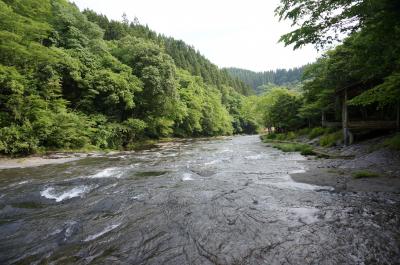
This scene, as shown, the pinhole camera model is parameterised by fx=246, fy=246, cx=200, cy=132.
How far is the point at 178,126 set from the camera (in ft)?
148

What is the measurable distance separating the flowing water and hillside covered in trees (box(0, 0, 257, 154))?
10.5 metres

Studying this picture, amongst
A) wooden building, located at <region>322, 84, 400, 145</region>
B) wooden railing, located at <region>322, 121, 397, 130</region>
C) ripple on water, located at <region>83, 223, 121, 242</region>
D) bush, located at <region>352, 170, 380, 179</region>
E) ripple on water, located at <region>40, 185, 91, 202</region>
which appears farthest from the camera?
wooden building, located at <region>322, 84, 400, 145</region>

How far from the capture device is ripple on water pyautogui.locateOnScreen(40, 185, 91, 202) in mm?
7347

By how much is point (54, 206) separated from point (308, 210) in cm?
630

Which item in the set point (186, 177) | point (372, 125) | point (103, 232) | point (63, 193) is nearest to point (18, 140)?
point (63, 193)

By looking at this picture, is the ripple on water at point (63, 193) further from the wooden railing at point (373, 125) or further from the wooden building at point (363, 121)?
Result: the wooden railing at point (373, 125)

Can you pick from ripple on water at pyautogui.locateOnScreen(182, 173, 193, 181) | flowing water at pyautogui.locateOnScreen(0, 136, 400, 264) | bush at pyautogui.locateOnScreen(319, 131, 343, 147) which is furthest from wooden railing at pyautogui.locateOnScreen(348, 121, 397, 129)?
ripple on water at pyautogui.locateOnScreen(182, 173, 193, 181)

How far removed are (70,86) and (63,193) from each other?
20125mm

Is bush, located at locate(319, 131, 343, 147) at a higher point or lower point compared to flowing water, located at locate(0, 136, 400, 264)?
higher

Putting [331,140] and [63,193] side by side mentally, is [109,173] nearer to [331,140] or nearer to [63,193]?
[63,193]

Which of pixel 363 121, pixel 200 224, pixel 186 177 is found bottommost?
pixel 186 177

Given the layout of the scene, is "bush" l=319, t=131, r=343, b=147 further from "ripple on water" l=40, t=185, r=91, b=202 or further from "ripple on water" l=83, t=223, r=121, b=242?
"ripple on water" l=83, t=223, r=121, b=242

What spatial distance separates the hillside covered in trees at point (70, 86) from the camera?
54.0 ft

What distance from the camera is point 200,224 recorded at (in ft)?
16.1
